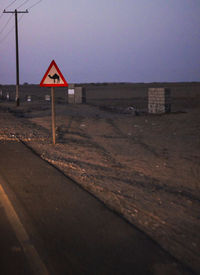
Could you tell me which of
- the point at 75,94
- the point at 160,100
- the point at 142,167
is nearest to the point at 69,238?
the point at 142,167

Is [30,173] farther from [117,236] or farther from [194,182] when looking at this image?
[117,236]

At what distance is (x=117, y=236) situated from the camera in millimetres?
5707

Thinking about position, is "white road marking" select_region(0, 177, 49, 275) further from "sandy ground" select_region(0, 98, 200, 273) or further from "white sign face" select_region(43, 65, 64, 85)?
"white sign face" select_region(43, 65, 64, 85)

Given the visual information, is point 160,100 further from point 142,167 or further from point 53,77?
point 142,167

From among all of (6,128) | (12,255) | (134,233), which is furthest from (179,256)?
(6,128)

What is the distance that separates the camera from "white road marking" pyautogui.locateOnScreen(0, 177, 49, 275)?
15.5ft

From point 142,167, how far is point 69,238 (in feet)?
18.9

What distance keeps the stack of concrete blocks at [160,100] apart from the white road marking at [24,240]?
21.6m

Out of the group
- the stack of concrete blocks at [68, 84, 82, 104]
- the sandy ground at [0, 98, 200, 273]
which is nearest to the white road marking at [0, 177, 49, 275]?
the sandy ground at [0, 98, 200, 273]

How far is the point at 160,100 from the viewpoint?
93.4 feet

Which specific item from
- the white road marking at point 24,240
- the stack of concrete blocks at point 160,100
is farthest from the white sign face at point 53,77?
the stack of concrete blocks at point 160,100

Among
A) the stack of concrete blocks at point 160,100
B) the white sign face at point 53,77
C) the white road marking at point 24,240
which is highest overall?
the white sign face at point 53,77

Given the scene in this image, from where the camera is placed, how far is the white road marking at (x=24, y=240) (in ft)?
15.5

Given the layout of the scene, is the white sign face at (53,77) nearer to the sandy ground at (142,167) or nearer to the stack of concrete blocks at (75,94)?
the sandy ground at (142,167)
